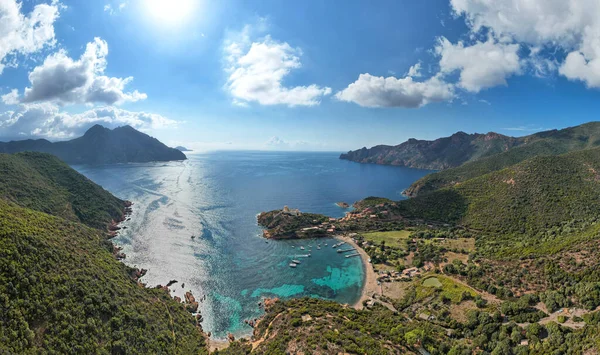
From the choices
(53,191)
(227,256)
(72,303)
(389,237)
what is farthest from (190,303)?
(53,191)

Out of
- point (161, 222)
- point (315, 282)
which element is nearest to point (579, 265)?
point (315, 282)

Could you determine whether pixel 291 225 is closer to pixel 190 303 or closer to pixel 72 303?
pixel 190 303

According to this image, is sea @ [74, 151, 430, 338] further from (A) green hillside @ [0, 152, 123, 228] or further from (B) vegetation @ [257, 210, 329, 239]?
(A) green hillside @ [0, 152, 123, 228]

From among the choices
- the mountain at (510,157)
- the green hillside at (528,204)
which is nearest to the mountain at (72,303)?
the green hillside at (528,204)

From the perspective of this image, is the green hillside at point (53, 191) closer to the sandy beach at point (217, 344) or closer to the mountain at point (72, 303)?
the mountain at point (72, 303)

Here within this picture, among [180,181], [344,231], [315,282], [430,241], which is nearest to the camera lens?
[315,282]

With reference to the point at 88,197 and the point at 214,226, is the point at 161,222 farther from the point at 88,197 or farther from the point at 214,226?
the point at 88,197
